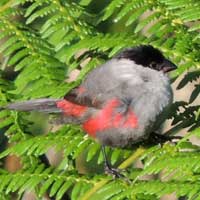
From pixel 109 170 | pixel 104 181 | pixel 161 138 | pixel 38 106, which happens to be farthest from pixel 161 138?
pixel 38 106

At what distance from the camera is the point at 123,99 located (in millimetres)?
3701

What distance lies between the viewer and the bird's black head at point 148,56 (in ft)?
12.0

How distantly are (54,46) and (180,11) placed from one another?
732 mm

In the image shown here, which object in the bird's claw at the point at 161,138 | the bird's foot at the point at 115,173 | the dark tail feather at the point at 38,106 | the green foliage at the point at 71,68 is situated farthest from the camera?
the dark tail feather at the point at 38,106

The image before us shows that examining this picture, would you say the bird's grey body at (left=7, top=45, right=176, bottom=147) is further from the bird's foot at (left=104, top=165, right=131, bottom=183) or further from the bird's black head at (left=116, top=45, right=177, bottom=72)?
the bird's foot at (left=104, top=165, right=131, bottom=183)

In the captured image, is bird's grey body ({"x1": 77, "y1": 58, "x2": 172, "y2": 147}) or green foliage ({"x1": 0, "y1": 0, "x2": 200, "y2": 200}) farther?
bird's grey body ({"x1": 77, "y1": 58, "x2": 172, "y2": 147})

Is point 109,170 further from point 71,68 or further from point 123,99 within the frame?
point 71,68

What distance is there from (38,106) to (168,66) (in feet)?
2.22

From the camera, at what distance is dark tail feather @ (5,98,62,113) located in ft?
11.8

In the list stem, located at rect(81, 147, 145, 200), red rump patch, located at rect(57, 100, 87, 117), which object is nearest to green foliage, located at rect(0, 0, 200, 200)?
stem, located at rect(81, 147, 145, 200)

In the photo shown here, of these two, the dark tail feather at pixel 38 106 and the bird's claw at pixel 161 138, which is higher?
the dark tail feather at pixel 38 106

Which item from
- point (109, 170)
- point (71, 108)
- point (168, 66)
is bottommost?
point (109, 170)

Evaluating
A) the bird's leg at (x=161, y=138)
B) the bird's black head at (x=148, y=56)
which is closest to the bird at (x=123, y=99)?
the bird's black head at (x=148, y=56)

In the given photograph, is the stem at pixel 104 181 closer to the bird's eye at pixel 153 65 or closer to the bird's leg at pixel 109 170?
the bird's leg at pixel 109 170
